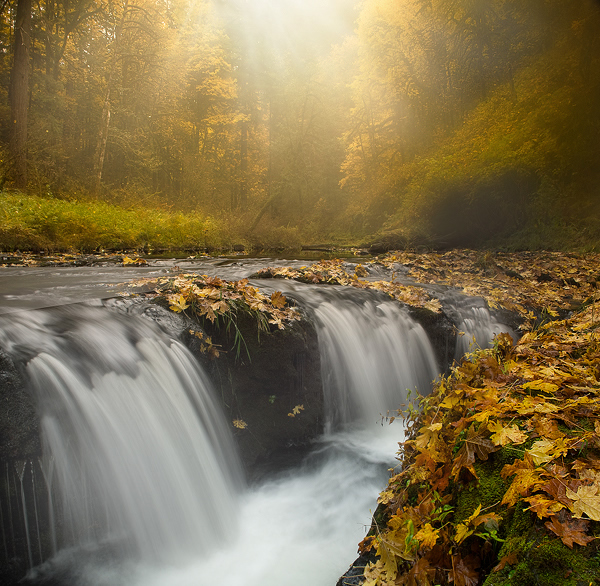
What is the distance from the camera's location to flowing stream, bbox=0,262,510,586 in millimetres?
2709

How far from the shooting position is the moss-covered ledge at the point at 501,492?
4.22 feet

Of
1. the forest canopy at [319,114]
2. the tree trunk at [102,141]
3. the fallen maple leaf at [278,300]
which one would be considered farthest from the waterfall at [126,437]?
the tree trunk at [102,141]

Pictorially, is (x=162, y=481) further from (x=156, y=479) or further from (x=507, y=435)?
(x=507, y=435)

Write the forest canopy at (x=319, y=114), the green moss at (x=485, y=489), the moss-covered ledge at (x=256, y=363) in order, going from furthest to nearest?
the forest canopy at (x=319, y=114), the moss-covered ledge at (x=256, y=363), the green moss at (x=485, y=489)

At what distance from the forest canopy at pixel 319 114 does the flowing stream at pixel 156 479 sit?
13.0m

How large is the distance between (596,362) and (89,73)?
2822cm

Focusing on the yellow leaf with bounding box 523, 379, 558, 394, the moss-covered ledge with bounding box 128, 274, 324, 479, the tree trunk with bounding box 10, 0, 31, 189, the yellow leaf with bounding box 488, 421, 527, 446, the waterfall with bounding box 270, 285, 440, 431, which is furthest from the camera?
the tree trunk with bounding box 10, 0, 31, 189

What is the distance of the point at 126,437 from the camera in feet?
10.0

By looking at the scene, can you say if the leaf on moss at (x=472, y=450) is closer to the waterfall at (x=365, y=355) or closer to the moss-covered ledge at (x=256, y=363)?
the moss-covered ledge at (x=256, y=363)

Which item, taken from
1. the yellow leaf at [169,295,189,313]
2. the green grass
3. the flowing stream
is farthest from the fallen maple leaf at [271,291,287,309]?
the green grass

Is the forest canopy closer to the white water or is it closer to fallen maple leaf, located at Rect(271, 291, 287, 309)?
fallen maple leaf, located at Rect(271, 291, 287, 309)

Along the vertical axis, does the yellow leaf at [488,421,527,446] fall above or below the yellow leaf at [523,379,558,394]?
below

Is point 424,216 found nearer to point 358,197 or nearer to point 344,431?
point 358,197

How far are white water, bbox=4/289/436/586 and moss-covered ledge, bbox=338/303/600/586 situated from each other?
691mm
